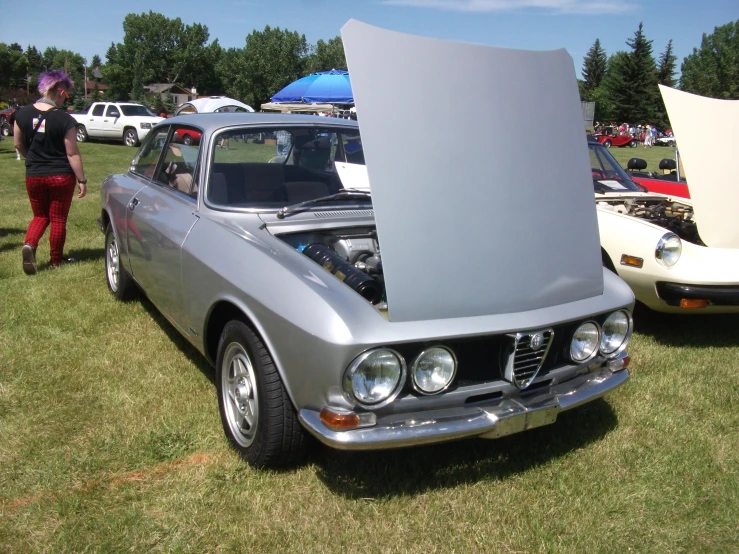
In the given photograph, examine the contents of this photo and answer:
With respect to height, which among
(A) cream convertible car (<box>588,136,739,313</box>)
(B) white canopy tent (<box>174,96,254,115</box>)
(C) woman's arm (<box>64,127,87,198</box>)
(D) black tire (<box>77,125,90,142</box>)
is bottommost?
(A) cream convertible car (<box>588,136,739,313</box>)

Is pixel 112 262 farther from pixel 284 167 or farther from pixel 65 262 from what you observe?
pixel 284 167

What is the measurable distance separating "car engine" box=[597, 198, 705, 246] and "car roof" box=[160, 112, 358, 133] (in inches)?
97.2

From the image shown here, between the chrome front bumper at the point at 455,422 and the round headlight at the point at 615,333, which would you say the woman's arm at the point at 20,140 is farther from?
the round headlight at the point at 615,333

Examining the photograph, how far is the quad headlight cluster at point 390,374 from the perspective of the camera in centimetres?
239

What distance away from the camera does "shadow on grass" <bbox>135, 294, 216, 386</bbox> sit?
3.96 m

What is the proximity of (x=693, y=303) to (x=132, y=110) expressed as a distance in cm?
2203

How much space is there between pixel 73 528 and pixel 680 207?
17.8ft

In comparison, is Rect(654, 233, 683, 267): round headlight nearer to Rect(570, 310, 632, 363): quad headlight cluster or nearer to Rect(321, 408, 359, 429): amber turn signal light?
Rect(570, 310, 632, 363): quad headlight cluster

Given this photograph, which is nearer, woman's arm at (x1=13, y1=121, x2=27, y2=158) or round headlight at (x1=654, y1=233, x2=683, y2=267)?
round headlight at (x1=654, y1=233, x2=683, y2=267)

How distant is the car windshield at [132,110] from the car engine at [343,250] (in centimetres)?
2137

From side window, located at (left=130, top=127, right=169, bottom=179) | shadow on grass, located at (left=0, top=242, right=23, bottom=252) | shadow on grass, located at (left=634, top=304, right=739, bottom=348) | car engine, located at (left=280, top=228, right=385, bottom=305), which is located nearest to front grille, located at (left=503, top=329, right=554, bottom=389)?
car engine, located at (left=280, top=228, right=385, bottom=305)

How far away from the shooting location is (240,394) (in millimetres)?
2949

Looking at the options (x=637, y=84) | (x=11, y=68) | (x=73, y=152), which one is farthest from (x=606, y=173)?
(x=11, y=68)

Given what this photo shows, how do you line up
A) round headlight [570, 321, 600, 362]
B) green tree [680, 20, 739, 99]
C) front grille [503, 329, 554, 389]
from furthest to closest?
1. green tree [680, 20, 739, 99]
2. round headlight [570, 321, 600, 362]
3. front grille [503, 329, 554, 389]
